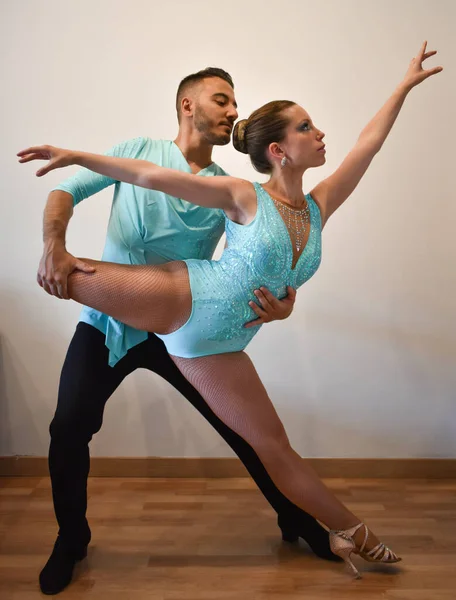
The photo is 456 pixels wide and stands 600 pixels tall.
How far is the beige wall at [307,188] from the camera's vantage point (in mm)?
2678

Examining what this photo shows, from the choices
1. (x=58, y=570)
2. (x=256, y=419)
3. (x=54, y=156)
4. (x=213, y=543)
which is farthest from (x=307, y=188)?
(x=58, y=570)

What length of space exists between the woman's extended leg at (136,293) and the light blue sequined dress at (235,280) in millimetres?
38

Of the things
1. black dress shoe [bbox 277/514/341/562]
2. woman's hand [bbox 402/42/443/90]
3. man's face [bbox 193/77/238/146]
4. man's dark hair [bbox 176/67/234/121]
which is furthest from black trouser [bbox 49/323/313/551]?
woman's hand [bbox 402/42/443/90]

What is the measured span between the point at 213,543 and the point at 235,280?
1.03 metres

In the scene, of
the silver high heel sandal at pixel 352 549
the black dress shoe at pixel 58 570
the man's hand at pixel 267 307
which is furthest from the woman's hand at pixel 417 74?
the black dress shoe at pixel 58 570

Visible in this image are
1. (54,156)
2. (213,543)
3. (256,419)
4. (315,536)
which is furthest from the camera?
(213,543)

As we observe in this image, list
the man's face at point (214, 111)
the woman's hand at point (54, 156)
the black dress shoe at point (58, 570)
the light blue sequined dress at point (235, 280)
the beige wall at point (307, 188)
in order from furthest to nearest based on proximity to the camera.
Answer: the beige wall at point (307, 188) < the man's face at point (214, 111) < the black dress shoe at point (58, 570) < the light blue sequined dress at point (235, 280) < the woman's hand at point (54, 156)

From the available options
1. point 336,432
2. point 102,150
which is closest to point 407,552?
point 336,432

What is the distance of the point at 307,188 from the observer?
272cm

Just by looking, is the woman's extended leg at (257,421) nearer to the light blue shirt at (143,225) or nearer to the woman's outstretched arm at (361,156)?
the light blue shirt at (143,225)

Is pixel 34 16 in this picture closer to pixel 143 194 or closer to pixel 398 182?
pixel 143 194

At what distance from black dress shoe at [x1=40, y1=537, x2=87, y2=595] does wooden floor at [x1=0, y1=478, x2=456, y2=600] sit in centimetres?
3

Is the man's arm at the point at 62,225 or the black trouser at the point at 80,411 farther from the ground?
the man's arm at the point at 62,225

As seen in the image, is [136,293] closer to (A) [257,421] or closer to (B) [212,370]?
(B) [212,370]
